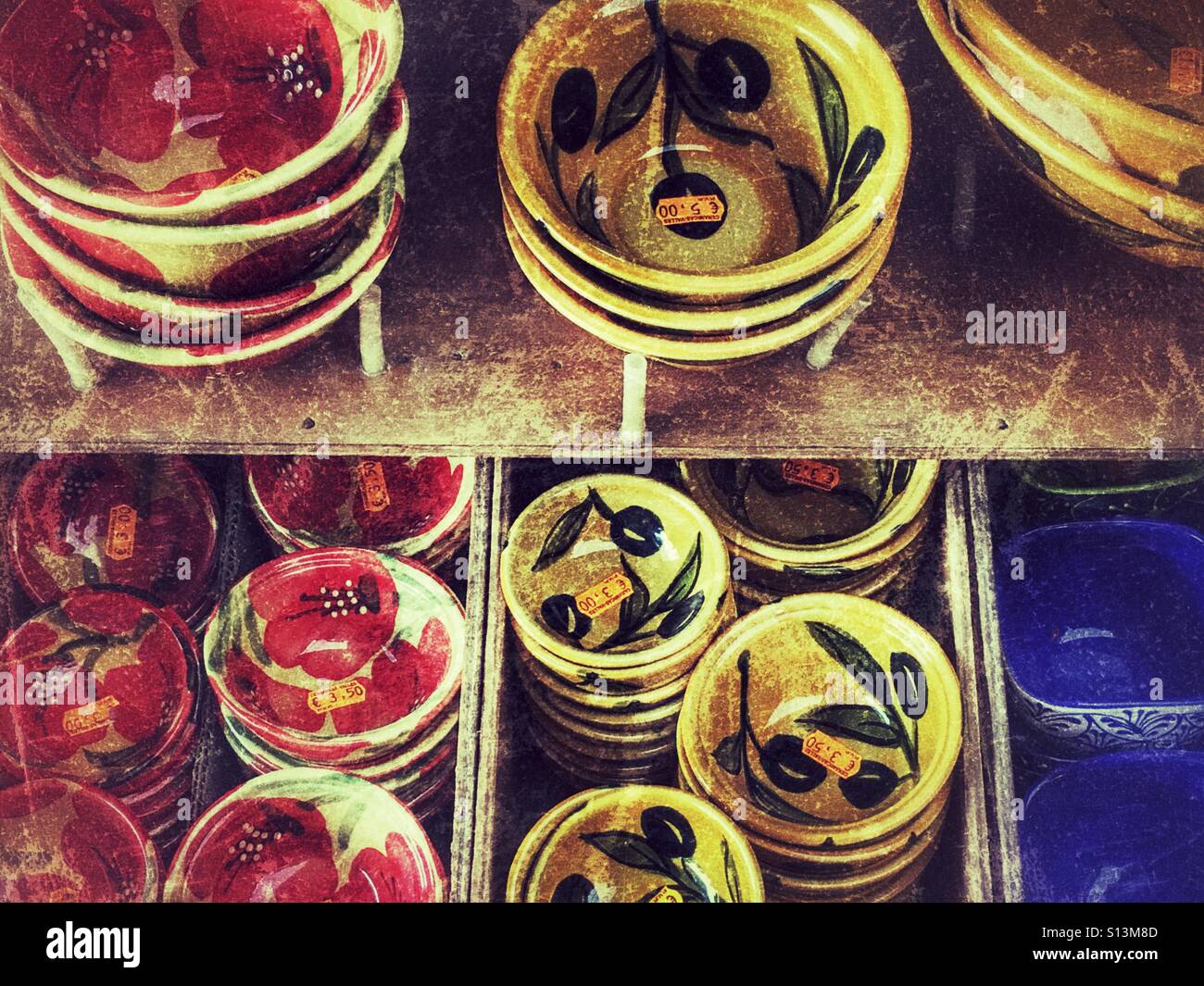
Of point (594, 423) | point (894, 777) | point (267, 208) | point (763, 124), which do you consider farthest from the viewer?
point (894, 777)

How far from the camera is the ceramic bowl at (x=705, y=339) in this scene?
4.80ft

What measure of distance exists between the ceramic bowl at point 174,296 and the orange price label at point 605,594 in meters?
0.76

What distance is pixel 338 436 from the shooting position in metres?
1.55

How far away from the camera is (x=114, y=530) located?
2178 millimetres

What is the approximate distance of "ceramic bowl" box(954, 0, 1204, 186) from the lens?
4.88 ft

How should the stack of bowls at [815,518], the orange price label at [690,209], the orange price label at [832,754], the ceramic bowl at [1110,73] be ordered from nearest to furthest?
the ceramic bowl at [1110,73] → the orange price label at [690,209] → the orange price label at [832,754] → the stack of bowls at [815,518]

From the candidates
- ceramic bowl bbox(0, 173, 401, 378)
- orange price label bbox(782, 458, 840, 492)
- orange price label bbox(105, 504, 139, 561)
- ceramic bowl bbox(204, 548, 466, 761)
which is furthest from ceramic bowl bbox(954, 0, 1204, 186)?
orange price label bbox(105, 504, 139, 561)

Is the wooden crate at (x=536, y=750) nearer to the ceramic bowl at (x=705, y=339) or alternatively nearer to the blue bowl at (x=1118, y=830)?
the blue bowl at (x=1118, y=830)

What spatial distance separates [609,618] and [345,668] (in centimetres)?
54

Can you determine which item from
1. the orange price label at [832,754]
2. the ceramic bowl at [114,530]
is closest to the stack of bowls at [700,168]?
the orange price label at [832,754]

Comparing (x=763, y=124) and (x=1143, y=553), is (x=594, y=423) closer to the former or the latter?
(x=763, y=124)

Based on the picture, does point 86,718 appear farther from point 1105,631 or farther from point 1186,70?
point 1186,70

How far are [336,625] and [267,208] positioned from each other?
3.08 feet
